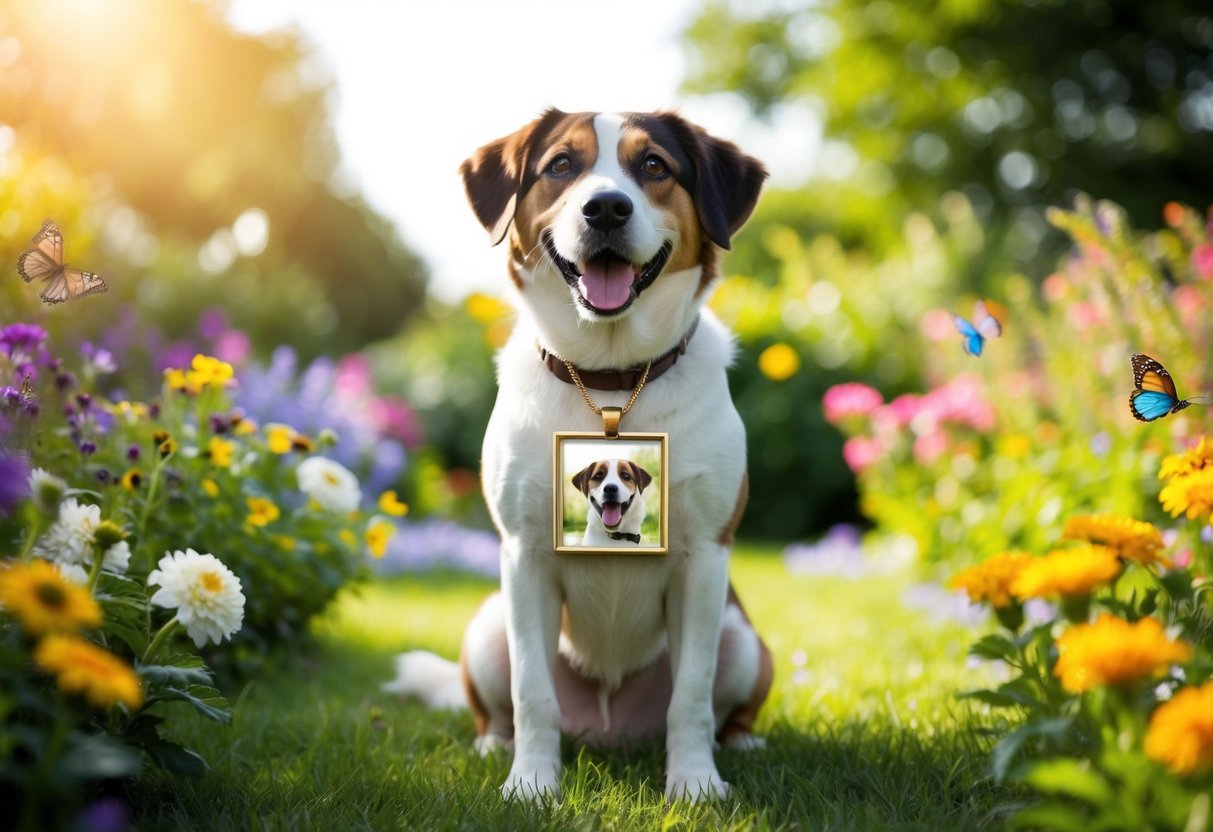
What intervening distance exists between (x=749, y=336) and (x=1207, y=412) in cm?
532

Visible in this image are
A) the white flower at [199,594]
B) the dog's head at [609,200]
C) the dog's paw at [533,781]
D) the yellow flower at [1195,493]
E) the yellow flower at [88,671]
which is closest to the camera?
the yellow flower at [88,671]

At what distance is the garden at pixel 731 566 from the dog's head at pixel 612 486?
0.69 m

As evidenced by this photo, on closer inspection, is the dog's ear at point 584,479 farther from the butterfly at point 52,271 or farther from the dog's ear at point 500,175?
the butterfly at point 52,271

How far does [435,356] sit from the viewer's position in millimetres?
10438

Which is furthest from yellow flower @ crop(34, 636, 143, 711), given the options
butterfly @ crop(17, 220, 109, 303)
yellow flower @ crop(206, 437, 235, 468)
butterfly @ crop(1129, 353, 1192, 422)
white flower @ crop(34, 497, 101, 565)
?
butterfly @ crop(1129, 353, 1192, 422)

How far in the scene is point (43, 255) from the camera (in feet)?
7.50

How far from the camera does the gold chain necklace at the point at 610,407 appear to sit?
8.40 ft

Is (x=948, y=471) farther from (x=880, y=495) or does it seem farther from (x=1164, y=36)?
(x=1164, y=36)

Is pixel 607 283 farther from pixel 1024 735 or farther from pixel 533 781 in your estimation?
pixel 1024 735

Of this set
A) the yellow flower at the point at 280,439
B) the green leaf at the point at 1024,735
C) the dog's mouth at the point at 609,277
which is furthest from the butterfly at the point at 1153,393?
the yellow flower at the point at 280,439

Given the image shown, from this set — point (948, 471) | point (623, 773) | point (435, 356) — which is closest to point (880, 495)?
point (948, 471)

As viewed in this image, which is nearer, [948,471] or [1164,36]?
[948,471]

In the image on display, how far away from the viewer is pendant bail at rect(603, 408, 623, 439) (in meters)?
2.54

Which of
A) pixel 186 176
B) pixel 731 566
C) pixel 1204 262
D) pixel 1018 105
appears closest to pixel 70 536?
pixel 1204 262
